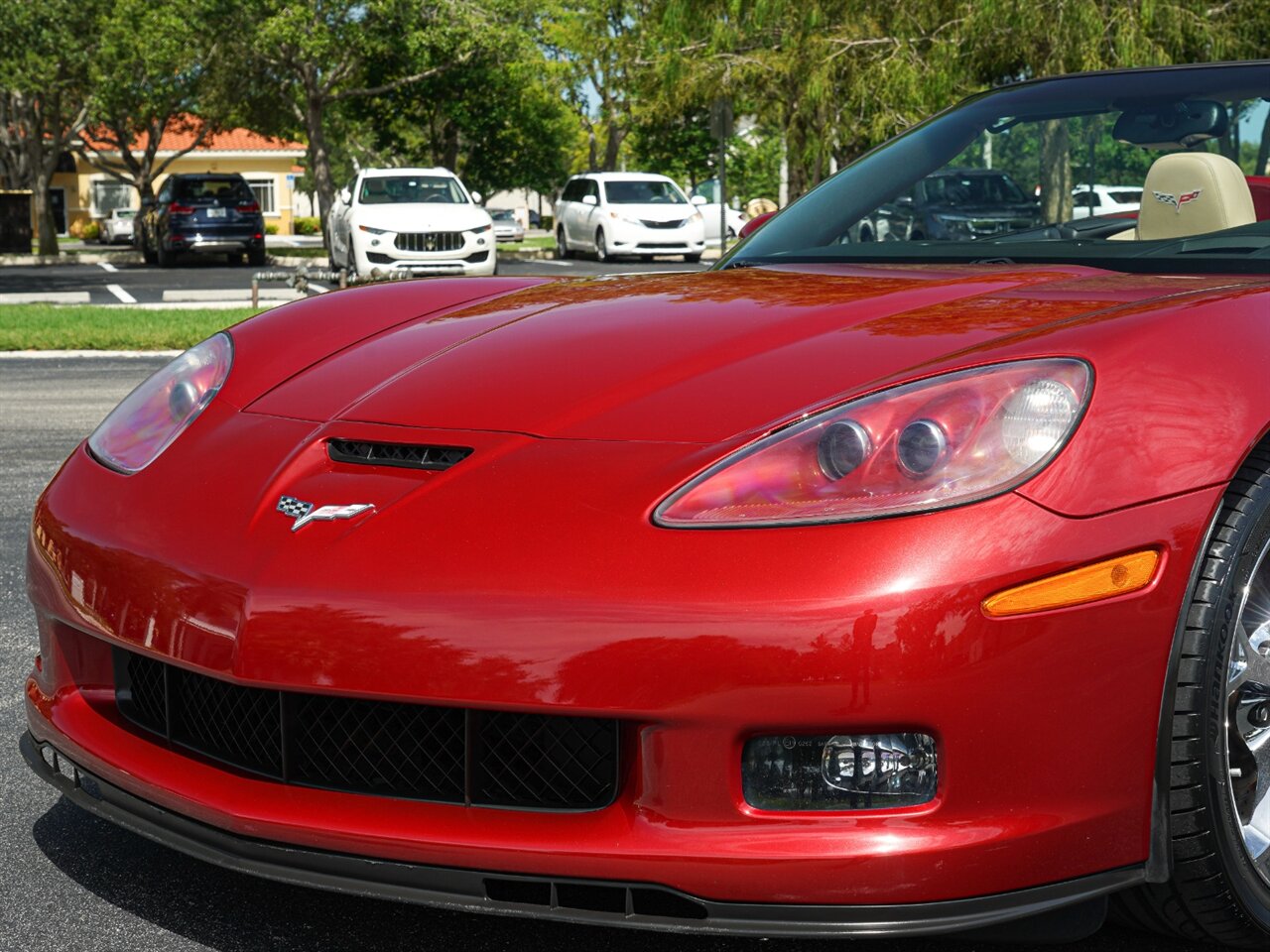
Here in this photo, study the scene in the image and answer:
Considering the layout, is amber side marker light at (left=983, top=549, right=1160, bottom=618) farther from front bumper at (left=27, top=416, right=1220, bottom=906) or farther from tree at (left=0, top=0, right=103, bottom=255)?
tree at (left=0, top=0, right=103, bottom=255)

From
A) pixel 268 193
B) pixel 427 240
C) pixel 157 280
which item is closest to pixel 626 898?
pixel 427 240

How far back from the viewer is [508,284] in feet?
11.4

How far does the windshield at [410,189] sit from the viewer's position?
23656 millimetres

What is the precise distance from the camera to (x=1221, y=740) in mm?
2238

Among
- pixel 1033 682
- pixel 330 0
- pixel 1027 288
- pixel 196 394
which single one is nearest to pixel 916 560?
pixel 1033 682

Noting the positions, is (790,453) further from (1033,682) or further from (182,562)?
(182,562)

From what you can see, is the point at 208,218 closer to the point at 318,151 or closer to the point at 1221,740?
the point at 318,151

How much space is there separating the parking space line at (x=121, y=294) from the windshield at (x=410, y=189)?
3590mm

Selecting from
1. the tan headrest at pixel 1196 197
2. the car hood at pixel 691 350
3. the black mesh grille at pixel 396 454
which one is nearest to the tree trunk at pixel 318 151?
the tan headrest at pixel 1196 197

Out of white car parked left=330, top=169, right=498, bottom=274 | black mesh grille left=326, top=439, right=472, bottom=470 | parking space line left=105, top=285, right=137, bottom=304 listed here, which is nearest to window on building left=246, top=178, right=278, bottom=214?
parking space line left=105, top=285, right=137, bottom=304

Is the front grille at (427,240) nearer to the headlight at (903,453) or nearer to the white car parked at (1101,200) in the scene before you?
the white car parked at (1101,200)

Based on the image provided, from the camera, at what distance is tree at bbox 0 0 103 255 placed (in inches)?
1320

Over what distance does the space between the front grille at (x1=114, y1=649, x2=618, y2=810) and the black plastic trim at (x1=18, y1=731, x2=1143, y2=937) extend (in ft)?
0.34

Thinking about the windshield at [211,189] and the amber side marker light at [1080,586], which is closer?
the amber side marker light at [1080,586]
